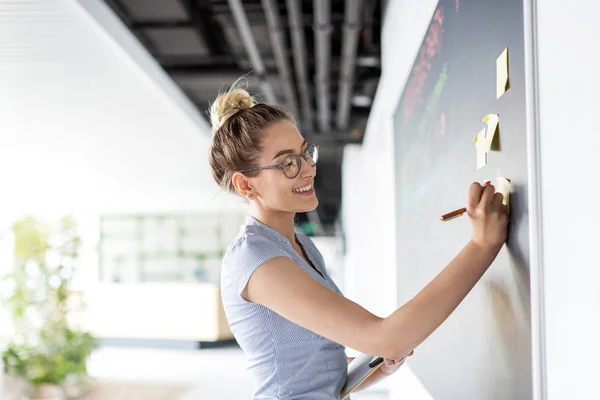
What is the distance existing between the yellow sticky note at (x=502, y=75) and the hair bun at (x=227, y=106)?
61 centimetres

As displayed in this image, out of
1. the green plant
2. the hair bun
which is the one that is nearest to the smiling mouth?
the hair bun

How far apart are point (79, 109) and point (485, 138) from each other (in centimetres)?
561

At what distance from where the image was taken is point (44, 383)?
613 cm

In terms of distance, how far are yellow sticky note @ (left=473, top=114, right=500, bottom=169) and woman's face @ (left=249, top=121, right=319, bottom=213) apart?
42 cm

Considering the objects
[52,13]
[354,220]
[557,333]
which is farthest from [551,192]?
[354,220]

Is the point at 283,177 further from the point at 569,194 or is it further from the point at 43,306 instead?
the point at 43,306

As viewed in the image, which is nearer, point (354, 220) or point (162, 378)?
point (162, 378)

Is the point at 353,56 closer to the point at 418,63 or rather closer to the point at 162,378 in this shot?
the point at 418,63

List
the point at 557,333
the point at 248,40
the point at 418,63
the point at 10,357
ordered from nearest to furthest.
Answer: the point at 557,333 < the point at 418,63 < the point at 248,40 < the point at 10,357

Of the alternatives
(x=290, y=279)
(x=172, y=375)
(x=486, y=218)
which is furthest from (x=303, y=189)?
(x=172, y=375)

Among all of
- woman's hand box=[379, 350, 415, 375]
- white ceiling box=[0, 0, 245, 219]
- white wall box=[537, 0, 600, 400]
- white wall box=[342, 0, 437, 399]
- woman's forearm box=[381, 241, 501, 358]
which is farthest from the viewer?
white ceiling box=[0, 0, 245, 219]

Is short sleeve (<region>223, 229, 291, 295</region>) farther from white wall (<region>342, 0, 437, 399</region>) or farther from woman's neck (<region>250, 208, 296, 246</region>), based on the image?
white wall (<region>342, 0, 437, 399</region>)

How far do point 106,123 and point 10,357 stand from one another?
2764 mm

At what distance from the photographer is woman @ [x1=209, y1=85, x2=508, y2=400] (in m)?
1.11
